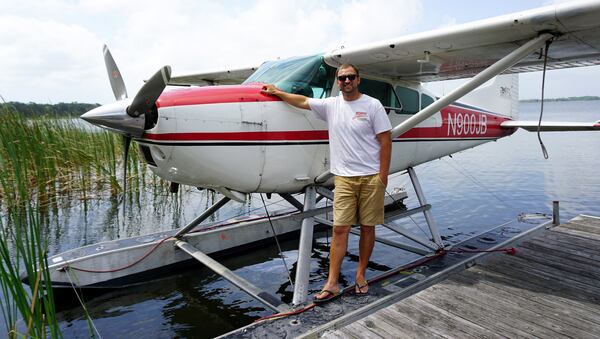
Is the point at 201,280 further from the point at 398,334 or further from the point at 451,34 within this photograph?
the point at 451,34

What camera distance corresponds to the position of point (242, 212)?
9.18 m

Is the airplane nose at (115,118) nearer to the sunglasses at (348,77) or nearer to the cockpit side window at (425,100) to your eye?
the sunglasses at (348,77)

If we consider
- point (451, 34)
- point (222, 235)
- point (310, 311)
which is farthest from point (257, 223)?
point (451, 34)

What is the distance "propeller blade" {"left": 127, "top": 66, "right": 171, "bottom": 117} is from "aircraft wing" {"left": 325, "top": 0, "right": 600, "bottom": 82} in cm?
176

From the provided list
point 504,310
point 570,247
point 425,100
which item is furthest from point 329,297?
point 570,247

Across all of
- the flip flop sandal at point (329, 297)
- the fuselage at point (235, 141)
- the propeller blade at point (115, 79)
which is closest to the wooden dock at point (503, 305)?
the flip flop sandal at point (329, 297)

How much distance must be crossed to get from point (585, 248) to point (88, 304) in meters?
6.05

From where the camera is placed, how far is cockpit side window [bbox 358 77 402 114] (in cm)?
467

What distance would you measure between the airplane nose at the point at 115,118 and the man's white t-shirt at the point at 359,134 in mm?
1682

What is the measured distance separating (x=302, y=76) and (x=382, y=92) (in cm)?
128

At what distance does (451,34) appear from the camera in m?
3.62

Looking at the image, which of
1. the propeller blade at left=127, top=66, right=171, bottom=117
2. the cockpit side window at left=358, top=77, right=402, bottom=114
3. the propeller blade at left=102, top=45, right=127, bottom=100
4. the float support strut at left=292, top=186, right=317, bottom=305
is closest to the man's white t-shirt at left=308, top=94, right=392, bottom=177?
the float support strut at left=292, top=186, right=317, bottom=305

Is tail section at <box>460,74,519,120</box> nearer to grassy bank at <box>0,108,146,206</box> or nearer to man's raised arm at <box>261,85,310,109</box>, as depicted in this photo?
man's raised arm at <box>261,85,310,109</box>

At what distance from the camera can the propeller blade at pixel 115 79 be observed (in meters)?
3.87
